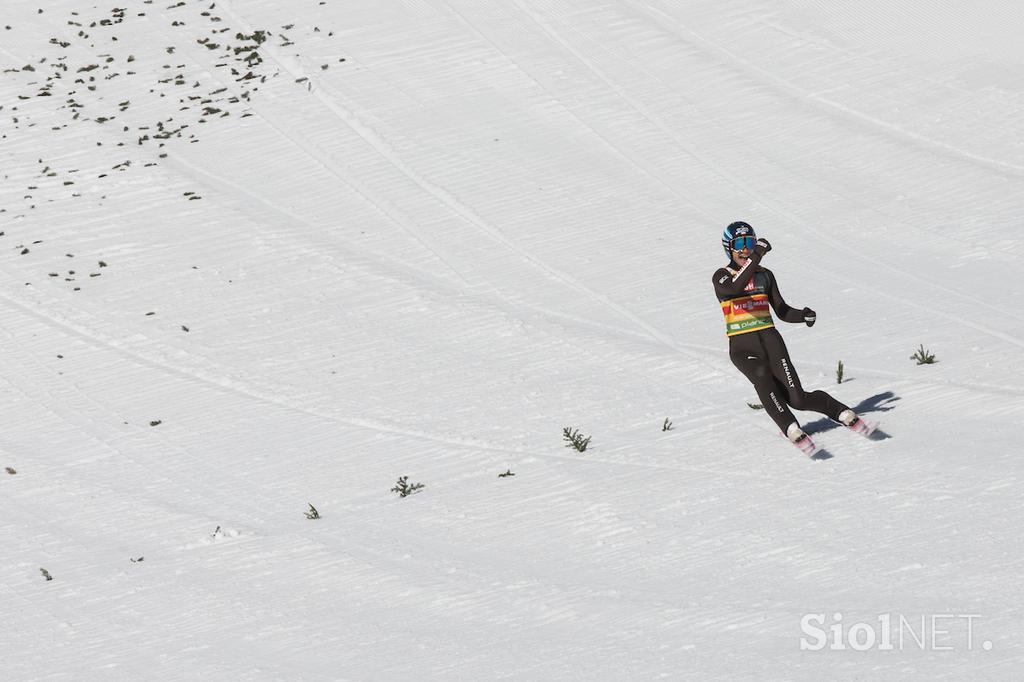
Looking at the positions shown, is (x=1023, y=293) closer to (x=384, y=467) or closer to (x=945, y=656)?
(x=384, y=467)

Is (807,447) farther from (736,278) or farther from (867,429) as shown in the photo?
(736,278)

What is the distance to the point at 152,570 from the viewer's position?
9.86 metres

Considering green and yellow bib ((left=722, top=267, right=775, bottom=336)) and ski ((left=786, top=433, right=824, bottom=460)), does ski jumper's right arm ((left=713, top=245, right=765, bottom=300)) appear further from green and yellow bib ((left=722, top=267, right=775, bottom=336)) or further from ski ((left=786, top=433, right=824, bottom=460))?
ski ((left=786, top=433, right=824, bottom=460))

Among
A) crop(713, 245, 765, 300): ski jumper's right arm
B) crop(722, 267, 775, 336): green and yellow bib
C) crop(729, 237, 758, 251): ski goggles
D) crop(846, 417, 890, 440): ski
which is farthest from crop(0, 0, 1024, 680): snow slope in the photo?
crop(729, 237, 758, 251): ski goggles

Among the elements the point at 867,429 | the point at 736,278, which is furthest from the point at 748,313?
the point at 867,429

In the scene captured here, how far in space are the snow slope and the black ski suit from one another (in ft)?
1.29

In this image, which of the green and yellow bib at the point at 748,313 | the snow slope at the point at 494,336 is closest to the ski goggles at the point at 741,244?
the green and yellow bib at the point at 748,313

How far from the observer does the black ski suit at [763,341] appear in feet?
30.9

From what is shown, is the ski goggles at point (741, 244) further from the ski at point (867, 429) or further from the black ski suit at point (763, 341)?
the ski at point (867, 429)

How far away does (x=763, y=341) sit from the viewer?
9625 millimetres

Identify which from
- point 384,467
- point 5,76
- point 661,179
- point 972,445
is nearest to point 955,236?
point 661,179

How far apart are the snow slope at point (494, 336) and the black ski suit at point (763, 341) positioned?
392 millimetres

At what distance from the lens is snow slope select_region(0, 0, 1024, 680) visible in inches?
310

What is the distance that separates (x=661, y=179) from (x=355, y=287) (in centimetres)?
462
